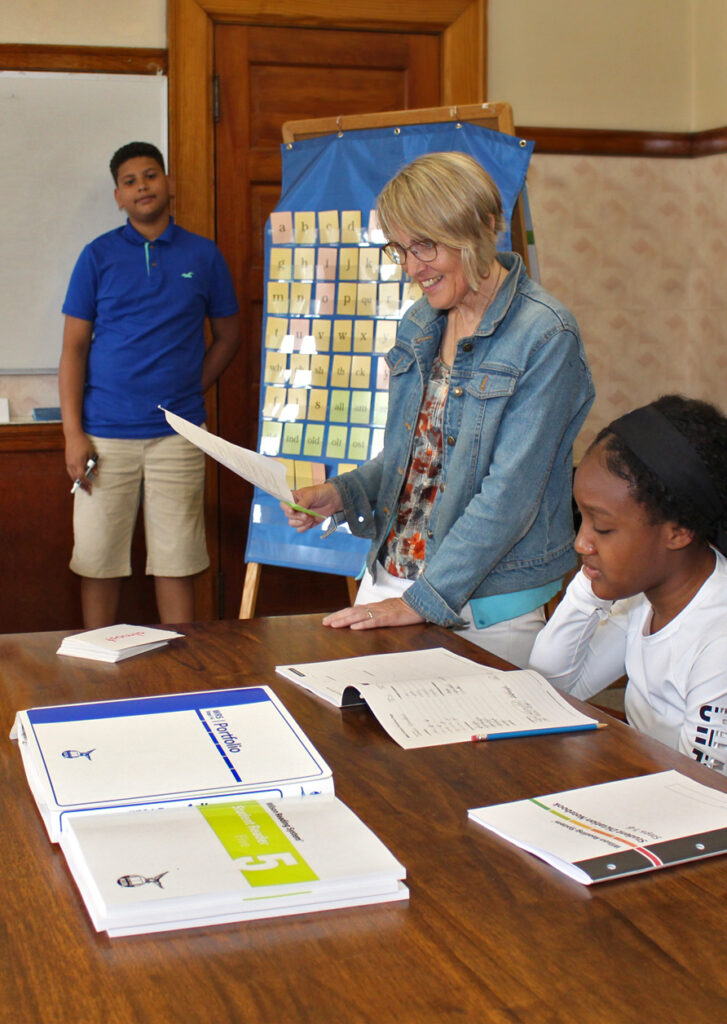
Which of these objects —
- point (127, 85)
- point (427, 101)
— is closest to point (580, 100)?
point (427, 101)

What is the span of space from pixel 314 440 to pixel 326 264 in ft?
1.63

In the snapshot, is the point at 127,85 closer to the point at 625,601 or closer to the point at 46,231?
the point at 46,231

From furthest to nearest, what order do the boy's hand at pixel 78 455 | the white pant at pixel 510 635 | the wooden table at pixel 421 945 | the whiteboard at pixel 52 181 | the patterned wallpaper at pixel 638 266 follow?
1. the patterned wallpaper at pixel 638 266
2. the whiteboard at pixel 52 181
3. the boy's hand at pixel 78 455
4. the white pant at pixel 510 635
5. the wooden table at pixel 421 945

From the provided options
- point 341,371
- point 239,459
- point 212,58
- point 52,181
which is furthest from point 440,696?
point 212,58

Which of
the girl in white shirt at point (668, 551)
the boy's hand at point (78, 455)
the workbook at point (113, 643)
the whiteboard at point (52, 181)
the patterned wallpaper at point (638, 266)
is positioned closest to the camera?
the girl in white shirt at point (668, 551)

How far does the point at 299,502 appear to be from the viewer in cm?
196

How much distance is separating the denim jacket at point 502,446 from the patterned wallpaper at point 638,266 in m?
2.09

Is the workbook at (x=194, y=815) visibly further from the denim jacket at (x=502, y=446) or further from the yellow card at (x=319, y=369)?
the yellow card at (x=319, y=369)

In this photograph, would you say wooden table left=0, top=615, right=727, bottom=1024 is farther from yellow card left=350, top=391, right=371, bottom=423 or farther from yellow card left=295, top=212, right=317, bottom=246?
yellow card left=295, top=212, right=317, bottom=246

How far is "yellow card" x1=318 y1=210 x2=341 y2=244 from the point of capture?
3145mm

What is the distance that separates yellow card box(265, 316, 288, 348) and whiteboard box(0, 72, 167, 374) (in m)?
0.80

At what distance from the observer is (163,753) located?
119 cm

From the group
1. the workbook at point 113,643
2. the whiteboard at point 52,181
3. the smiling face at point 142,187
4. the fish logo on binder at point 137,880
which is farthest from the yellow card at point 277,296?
the fish logo on binder at point 137,880

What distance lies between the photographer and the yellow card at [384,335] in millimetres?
3094
